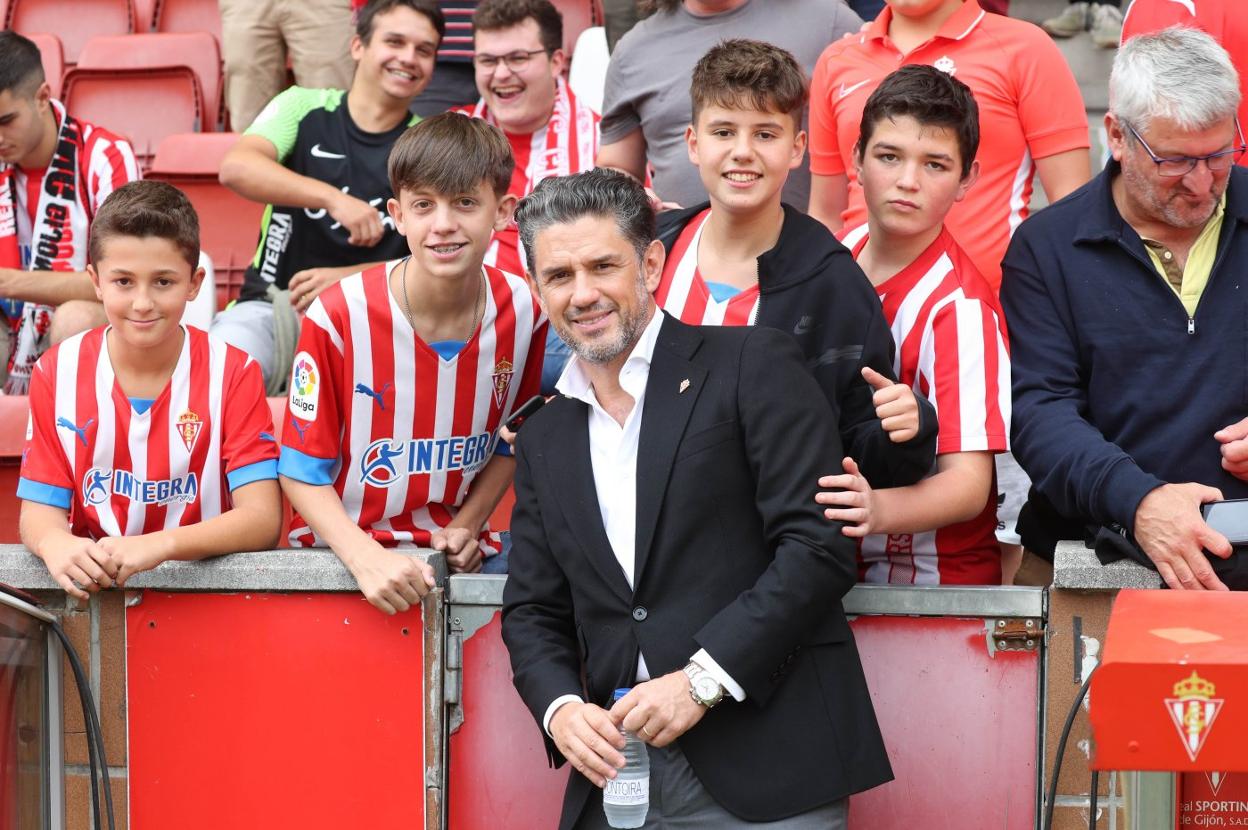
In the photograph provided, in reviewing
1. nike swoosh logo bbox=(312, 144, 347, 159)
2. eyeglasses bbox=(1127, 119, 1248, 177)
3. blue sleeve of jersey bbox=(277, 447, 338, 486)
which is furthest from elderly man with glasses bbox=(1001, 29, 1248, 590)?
nike swoosh logo bbox=(312, 144, 347, 159)

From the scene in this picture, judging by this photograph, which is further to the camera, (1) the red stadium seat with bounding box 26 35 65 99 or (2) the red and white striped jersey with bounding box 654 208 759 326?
(1) the red stadium seat with bounding box 26 35 65 99

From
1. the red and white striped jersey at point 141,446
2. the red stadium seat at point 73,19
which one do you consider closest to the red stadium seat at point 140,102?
the red stadium seat at point 73,19

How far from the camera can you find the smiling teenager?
5043 mm

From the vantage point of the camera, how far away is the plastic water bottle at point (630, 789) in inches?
114

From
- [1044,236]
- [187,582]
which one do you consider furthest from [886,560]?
[187,582]

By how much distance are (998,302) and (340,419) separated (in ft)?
5.13

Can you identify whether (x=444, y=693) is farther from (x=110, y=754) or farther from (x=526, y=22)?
(x=526, y=22)

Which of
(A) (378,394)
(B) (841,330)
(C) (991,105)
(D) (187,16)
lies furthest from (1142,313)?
(D) (187,16)

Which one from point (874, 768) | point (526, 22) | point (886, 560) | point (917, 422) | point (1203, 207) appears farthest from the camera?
point (526, 22)

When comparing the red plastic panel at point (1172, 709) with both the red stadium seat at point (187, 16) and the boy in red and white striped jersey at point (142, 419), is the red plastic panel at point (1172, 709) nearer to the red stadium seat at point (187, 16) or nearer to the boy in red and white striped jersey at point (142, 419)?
the boy in red and white striped jersey at point (142, 419)

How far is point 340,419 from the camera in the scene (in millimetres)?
3650

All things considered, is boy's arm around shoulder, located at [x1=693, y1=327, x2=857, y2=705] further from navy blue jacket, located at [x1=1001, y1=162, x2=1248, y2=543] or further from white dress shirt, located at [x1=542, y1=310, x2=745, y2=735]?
navy blue jacket, located at [x1=1001, y1=162, x2=1248, y2=543]

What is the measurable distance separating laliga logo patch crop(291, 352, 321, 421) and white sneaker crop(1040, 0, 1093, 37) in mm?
4618

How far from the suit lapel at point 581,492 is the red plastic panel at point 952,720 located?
599 millimetres
